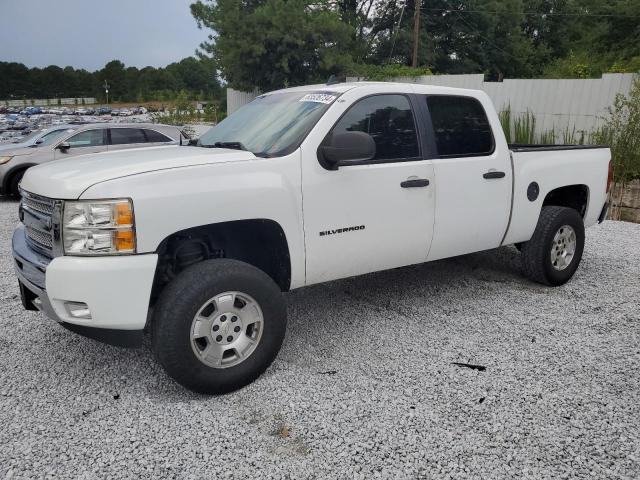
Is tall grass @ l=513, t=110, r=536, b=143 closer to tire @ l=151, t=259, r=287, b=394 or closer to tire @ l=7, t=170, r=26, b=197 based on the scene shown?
tire @ l=151, t=259, r=287, b=394

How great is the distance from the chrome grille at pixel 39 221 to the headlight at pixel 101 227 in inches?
7.1

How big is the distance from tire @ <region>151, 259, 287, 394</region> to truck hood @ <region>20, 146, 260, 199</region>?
0.63 meters

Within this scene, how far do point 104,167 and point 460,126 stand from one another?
2.78 m

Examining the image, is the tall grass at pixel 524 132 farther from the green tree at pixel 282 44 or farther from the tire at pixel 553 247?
the green tree at pixel 282 44

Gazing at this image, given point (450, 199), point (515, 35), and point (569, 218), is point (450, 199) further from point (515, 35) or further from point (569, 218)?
point (515, 35)

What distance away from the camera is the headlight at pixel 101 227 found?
9.20 feet

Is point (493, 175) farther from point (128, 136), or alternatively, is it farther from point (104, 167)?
point (128, 136)

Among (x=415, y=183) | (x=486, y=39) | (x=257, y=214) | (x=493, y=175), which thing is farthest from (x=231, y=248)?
(x=486, y=39)

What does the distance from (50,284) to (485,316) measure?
131 inches

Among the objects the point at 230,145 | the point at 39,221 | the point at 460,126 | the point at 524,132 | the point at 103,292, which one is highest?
the point at 460,126

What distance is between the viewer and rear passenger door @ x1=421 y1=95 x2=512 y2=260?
414 cm

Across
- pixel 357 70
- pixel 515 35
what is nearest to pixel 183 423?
pixel 357 70

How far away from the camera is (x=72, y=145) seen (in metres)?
10.8

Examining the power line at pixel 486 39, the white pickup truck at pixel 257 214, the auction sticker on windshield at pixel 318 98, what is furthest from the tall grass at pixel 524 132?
the power line at pixel 486 39
